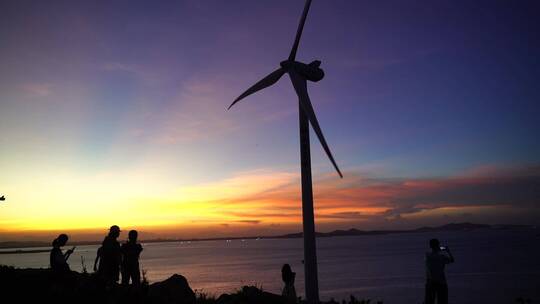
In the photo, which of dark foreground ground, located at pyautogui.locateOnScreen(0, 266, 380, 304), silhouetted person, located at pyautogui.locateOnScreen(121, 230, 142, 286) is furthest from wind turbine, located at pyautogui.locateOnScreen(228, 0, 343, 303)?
silhouetted person, located at pyautogui.locateOnScreen(121, 230, 142, 286)

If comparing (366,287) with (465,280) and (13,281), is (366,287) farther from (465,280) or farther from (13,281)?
(13,281)

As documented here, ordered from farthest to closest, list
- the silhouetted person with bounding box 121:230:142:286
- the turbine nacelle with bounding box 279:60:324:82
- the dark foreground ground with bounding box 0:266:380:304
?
the turbine nacelle with bounding box 279:60:324:82 < the silhouetted person with bounding box 121:230:142:286 < the dark foreground ground with bounding box 0:266:380:304

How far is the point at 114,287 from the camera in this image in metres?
13.2

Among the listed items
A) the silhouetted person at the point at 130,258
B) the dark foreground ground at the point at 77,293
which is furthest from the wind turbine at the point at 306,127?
the silhouetted person at the point at 130,258

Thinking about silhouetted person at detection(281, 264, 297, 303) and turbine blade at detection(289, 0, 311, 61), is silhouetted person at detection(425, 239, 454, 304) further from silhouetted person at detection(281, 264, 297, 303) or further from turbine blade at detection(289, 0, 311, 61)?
turbine blade at detection(289, 0, 311, 61)

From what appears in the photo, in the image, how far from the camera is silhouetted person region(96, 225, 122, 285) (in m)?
13.9

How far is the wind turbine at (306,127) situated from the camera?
17.0 meters

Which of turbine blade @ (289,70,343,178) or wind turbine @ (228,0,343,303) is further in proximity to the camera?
turbine blade @ (289,70,343,178)

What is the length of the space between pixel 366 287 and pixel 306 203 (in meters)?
57.0

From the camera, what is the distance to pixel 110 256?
548 inches

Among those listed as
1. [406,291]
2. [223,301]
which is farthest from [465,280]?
[223,301]

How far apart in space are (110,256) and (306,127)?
9262 mm

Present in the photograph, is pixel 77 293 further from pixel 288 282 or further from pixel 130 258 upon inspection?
pixel 288 282

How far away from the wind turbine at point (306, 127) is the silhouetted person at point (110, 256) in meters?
7.03
